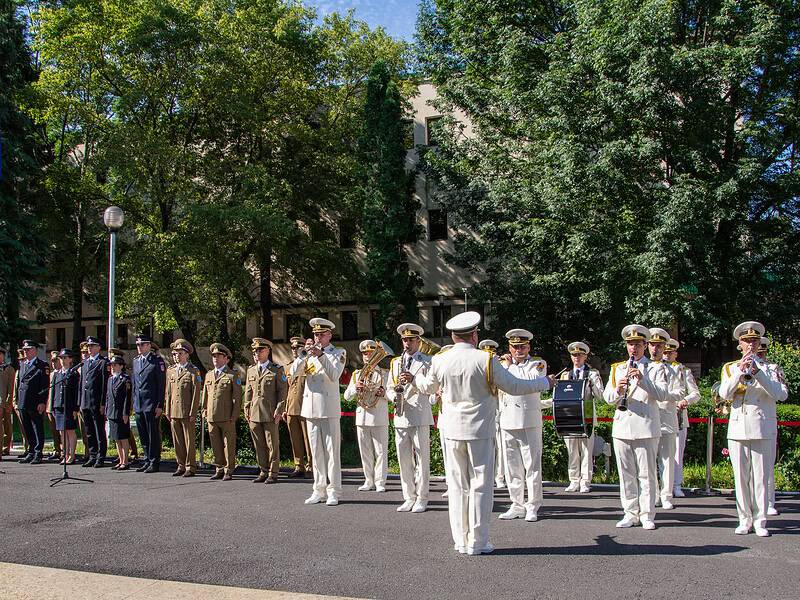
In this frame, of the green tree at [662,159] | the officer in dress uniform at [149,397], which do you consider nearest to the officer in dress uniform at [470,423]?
the officer in dress uniform at [149,397]

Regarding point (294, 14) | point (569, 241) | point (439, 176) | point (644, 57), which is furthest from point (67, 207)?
point (644, 57)

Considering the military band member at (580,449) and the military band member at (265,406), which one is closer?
the military band member at (580,449)

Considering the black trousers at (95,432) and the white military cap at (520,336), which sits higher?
the white military cap at (520,336)

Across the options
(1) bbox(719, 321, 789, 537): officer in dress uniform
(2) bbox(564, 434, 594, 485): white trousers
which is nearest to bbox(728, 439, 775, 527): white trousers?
(1) bbox(719, 321, 789, 537): officer in dress uniform

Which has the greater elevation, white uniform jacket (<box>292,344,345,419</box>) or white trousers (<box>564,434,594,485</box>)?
white uniform jacket (<box>292,344,345,419</box>)

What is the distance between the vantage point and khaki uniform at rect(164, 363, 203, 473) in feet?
40.2

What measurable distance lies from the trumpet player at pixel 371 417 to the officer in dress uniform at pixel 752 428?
4.50m

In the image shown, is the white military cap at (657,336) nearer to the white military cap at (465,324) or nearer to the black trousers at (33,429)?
→ the white military cap at (465,324)

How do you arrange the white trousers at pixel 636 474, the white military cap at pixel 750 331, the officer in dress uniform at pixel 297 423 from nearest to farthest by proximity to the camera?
the white military cap at pixel 750 331, the white trousers at pixel 636 474, the officer in dress uniform at pixel 297 423

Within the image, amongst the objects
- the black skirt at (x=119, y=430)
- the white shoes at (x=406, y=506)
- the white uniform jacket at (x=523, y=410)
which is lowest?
the white shoes at (x=406, y=506)

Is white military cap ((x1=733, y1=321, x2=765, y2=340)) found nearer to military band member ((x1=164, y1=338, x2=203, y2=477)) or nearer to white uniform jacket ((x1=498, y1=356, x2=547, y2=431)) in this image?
white uniform jacket ((x1=498, y1=356, x2=547, y2=431))

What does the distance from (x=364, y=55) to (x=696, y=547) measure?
92.7 ft

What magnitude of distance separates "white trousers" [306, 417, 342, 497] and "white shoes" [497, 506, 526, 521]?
219 cm

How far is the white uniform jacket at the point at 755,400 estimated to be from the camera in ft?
25.5
